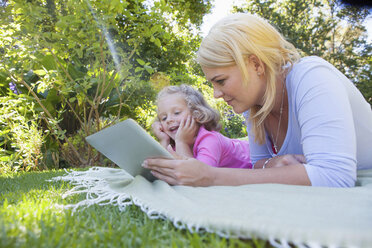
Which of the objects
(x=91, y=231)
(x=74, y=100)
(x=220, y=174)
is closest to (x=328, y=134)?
(x=220, y=174)

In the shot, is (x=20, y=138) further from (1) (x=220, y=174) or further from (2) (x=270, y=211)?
(2) (x=270, y=211)

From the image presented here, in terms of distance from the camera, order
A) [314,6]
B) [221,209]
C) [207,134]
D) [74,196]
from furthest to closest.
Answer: [314,6]
[207,134]
[74,196]
[221,209]

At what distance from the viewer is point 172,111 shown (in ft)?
9.50

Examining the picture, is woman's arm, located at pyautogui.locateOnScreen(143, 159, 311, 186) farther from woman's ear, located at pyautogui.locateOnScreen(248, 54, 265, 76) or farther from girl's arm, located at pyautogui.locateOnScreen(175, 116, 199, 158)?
girl's arm, located at pyautogui.locateOnScreen(175, 116, 199, 158)

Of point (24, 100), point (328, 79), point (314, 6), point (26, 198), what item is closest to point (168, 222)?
point (26, 198)

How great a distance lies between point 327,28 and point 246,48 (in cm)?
1829

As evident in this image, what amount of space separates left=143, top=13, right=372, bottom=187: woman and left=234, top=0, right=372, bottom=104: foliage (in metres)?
16.2

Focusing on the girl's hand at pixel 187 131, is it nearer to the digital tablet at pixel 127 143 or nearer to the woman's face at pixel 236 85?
the woman's face at pixel 236 85

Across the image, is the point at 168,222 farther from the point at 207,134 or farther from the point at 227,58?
the point at 207,134

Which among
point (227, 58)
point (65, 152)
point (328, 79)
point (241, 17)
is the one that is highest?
point (241, 17)

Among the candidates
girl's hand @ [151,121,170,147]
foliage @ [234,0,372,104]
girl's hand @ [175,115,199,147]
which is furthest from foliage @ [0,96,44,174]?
foliage @ [234,0,372,104]

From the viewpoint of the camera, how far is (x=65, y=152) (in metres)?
4.74

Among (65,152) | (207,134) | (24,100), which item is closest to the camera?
(207,134)

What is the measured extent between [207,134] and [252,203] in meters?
1.46
